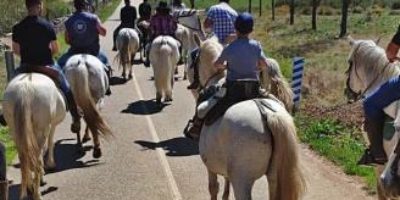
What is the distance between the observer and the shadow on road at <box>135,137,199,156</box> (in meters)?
13.3

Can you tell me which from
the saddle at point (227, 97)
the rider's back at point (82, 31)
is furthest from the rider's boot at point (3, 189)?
the rider's back at point (82, 31)

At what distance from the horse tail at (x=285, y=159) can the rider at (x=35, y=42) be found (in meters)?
4.84

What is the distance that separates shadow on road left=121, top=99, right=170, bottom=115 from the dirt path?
0.49 metres

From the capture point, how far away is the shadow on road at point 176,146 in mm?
13320

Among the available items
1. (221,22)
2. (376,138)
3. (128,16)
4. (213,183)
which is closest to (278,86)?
(221,22)

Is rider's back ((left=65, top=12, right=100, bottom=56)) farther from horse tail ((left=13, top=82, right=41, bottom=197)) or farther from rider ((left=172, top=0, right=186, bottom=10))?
rider ((left=172, top=0, right=186, bottom=10))

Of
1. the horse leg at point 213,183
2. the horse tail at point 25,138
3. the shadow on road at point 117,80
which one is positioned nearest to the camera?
the horse leg at point 213,183

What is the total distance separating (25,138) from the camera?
31.4ft

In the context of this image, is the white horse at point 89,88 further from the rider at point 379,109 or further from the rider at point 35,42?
the rider at point 379,109

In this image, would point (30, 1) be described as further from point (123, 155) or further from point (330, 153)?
point (330, 153)

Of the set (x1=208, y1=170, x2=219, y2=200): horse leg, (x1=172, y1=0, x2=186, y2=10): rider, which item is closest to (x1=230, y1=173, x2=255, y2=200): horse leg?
(x1=208, y1=170, x2=219, y2=200): horse leg

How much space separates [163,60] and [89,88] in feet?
17.0

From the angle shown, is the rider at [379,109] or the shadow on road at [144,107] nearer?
the rider at [379,109]

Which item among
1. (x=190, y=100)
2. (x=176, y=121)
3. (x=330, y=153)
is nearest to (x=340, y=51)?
(x=190, y=100)
